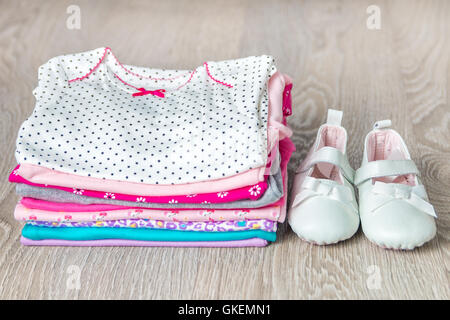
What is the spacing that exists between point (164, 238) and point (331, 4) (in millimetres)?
1473

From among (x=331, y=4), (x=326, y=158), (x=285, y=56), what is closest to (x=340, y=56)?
(x=285, y=56)

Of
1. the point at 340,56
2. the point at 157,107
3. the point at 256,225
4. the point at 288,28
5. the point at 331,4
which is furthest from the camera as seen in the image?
the point at 331,4

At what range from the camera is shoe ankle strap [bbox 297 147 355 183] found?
1292 millimetres

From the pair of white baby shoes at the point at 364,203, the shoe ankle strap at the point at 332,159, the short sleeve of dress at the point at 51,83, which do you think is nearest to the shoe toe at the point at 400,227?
the pair of white baby shoes at the point at 364,203

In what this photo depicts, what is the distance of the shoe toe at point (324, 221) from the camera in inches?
46.8

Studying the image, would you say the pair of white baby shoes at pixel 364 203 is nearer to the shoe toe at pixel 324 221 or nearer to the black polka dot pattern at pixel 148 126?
the shoe toe at pixel 324 221

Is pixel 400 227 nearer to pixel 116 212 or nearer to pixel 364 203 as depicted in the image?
pixel 364 203

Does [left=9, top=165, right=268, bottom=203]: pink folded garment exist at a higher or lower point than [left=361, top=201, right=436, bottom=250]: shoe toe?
higher

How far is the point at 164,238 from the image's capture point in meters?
1.23

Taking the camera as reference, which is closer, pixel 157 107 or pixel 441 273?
pixel 441 273

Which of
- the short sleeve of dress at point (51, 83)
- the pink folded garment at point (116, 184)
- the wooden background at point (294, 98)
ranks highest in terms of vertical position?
the short sleeve of dress at point (51, 83)

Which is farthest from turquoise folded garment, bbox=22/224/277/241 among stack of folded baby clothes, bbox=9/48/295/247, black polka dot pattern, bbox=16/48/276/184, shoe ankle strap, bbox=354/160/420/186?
shoe ankle strap, bbox=354/160/420/186

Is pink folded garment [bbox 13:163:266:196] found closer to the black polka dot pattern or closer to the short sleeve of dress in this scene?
the black polka dot pattern

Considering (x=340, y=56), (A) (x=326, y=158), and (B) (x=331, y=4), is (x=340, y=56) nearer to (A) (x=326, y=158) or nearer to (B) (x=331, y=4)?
(B) (x=331, y=4)
